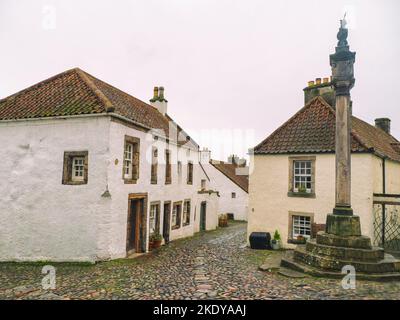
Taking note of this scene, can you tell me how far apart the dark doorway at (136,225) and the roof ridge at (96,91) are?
432cm

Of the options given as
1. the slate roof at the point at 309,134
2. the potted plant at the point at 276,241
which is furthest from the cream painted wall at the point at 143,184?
the potted plant at the point at 276,241

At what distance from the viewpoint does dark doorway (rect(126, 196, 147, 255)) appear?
13794 mm

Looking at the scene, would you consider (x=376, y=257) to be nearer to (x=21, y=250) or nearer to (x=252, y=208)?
(x=252, y=208)

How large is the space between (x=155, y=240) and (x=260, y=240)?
5.53m

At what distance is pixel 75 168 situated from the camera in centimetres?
1263

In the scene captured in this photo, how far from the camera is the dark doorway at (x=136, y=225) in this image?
13.8m

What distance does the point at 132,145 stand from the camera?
14078 millimetres

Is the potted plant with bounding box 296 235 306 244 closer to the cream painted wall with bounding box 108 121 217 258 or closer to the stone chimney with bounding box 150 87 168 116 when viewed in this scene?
the cream painted wall with bounding box 108 121 217 258

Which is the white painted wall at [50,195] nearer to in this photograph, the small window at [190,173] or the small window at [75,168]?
the small window at [75,168]

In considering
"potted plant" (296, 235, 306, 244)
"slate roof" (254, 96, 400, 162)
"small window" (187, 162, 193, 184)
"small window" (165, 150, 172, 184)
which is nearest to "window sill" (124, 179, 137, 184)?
"small window" (165, 150, 172, 184)

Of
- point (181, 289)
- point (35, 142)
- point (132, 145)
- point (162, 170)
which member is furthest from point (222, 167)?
point (181, 289)

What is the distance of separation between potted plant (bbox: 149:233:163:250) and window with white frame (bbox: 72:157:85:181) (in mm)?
5141

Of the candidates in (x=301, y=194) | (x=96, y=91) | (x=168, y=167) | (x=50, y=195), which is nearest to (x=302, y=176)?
(x=301, y=194)
